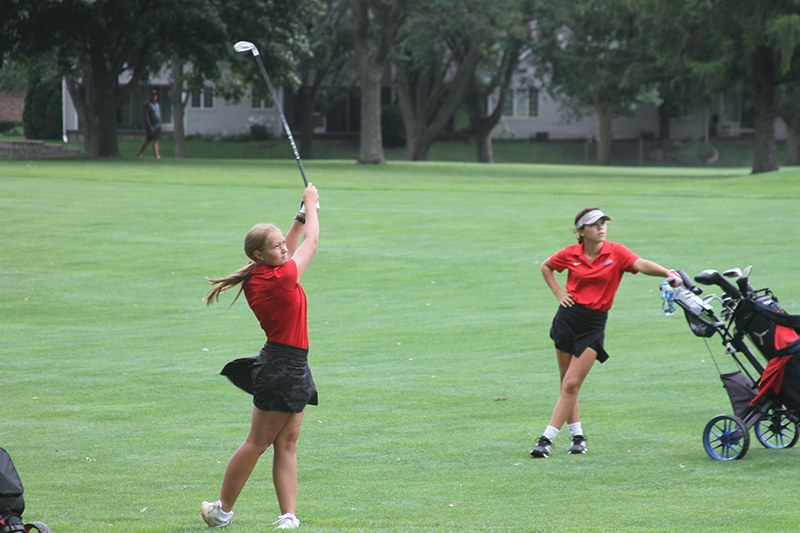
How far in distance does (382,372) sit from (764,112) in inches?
1236

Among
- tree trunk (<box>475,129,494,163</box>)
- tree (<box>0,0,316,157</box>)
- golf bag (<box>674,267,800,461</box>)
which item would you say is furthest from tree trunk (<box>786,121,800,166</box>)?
golf bag (<box>674,267,800,461</box>)

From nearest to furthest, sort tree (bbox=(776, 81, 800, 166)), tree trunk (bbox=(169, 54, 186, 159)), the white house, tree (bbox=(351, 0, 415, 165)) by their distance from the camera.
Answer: tree (bbox=(351, 0, 415, 165)) → tree trunk (bbox=(169, 54, 186, 159)) → tree (bbox=(776, 81, 800, 166)) → the white house

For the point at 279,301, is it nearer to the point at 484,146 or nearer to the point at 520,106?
the point at 484,146

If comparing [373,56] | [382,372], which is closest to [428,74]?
[373,56]

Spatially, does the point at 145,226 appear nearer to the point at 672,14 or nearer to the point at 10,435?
the point at 10,435

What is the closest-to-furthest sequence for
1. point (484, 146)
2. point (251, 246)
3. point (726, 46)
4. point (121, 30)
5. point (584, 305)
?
point (251, 246)
point (584, 305)
point (726, 46)
point (121, 30)
point (484, 146)

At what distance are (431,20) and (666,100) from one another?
24.1 metres

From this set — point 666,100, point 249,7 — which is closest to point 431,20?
point 249,7

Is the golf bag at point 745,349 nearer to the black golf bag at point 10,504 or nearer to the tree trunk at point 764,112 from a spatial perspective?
the black golf bag at point 10,504

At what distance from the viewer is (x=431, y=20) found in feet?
153

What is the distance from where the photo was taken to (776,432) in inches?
282

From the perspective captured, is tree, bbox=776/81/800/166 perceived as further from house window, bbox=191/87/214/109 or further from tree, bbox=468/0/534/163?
house window, bbox=191/87/214/109

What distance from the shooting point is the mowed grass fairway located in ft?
19.8

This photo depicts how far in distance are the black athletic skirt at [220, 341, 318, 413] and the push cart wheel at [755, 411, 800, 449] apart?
350 centimetres
